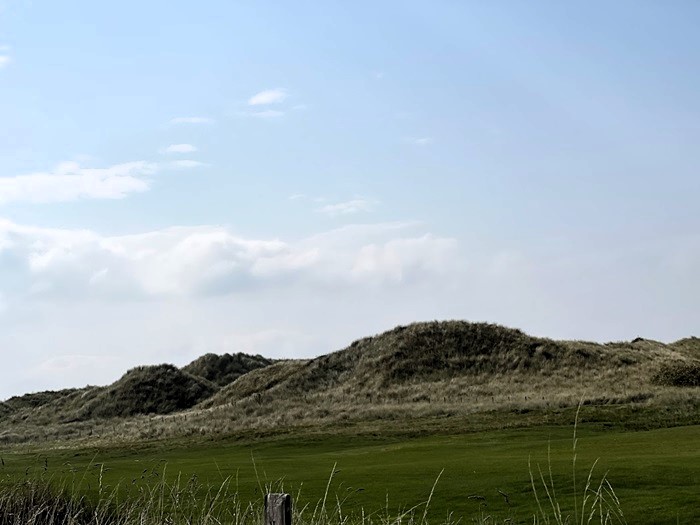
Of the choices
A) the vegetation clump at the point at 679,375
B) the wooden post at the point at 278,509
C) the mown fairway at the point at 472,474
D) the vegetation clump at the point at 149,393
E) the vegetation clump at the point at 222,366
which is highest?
the vegetation clump at the point at 222,366

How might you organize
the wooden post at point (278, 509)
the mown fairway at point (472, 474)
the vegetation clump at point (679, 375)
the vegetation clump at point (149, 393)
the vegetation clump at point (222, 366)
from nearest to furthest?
the wooden post at point (278, 509), the mown fairway at point (472, 474), the vegetation clump at point (679, 375), the vegetation clump at point (149, 393), the vegetation clump at point (222, 366)

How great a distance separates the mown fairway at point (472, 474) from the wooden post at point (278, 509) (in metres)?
3.06

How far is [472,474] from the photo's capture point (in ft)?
62.7

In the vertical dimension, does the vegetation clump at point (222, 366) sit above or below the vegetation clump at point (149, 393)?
above

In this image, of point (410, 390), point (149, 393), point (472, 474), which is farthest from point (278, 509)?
point (149, 393)

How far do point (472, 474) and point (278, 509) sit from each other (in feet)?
46.1

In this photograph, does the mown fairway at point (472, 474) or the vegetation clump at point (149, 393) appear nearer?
the mown fairway at point (472, 474)

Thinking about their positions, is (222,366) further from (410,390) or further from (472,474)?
(472,474)

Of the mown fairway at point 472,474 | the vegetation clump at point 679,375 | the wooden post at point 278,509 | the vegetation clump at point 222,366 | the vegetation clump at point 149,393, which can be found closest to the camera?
the wooden post at point 278,509

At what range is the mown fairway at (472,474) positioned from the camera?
51.6 feet

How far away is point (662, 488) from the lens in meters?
16.7

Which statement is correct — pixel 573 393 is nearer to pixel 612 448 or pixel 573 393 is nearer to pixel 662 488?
pixel 612 448

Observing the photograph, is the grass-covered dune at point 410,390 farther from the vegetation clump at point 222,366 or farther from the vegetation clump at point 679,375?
the vegetation clump at point 222,366

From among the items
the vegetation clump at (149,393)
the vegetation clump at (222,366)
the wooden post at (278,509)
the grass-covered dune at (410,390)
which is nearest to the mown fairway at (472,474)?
the wooden post at (278,509)
